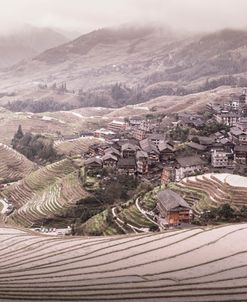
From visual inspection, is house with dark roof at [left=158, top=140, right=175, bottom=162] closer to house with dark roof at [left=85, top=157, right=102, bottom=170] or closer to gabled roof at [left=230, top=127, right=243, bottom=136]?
house with dark roof at [left=85, top=157, right=102, bottom=170]

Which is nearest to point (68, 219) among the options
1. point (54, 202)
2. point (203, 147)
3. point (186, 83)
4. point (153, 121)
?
point (54, 202)

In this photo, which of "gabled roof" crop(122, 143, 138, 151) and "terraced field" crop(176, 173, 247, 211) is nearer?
"terraced field" crop(176, 173, 247, 211)

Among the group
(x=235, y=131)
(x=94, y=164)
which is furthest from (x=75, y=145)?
(x=235, y=131)

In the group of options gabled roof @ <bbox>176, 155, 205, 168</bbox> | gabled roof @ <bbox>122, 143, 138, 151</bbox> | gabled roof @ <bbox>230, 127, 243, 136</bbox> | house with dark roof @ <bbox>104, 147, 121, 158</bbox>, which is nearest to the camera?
gabled roof @ <bbox>176, 155, 205, 168</bbox>

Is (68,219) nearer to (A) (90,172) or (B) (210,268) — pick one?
(A) (90,172)

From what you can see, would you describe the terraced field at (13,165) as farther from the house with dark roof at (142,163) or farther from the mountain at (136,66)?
the mountain at (136,66)

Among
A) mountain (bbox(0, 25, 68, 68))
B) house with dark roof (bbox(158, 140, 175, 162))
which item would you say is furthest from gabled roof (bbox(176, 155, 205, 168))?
mountain (bbox(0, 25, 68, 68))
